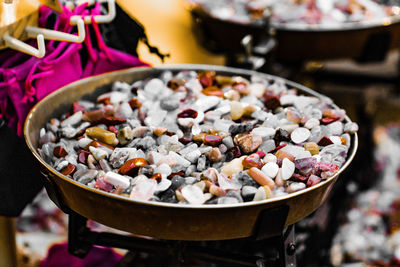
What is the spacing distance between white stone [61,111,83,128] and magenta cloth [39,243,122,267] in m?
0.40

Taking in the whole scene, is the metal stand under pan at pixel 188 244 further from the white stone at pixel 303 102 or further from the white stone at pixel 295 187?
the white stone at pixel 303 102

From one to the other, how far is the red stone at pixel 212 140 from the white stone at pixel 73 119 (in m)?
0.26

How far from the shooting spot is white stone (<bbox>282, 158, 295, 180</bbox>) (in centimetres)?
71

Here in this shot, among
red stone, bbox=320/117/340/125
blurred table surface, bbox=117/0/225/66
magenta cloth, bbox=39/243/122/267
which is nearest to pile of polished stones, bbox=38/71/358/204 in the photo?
red stone, bbox=320/117/340/125

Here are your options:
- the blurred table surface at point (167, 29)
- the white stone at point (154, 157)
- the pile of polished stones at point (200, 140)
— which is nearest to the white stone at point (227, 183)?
the pile of polished stones at point (200, 140)

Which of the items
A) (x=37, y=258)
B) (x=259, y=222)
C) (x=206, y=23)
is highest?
(x=259, y=222)

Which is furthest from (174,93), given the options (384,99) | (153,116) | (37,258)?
(384,99)

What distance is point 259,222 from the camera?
25.8 inches

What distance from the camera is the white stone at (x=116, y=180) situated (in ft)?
2.21

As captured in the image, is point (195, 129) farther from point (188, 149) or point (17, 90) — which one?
point (17, 90)

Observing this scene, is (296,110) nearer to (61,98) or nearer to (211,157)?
(211,157)

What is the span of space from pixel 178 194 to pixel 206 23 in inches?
43.7

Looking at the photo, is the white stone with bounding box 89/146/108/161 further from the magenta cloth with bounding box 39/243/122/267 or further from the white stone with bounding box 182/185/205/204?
the magenta cloth with bounding box 39/243/122/267

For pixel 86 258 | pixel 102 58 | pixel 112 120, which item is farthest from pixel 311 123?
pixel 86 258
